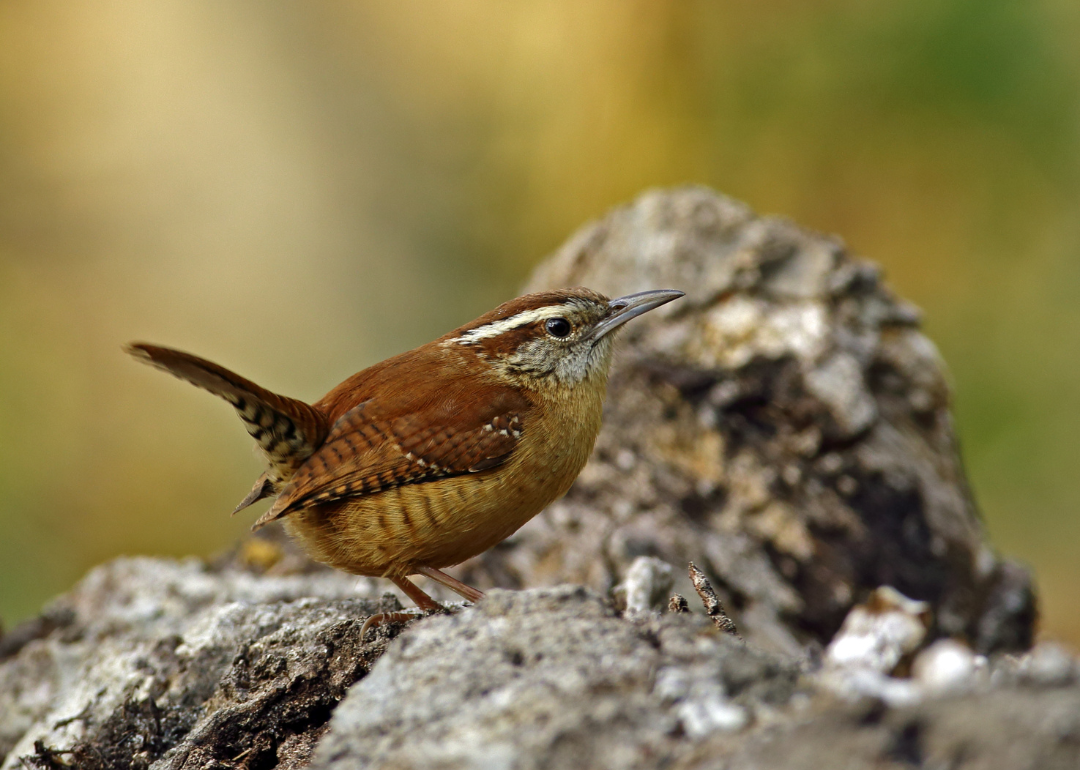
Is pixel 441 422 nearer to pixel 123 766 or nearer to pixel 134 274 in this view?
pixel 123 766

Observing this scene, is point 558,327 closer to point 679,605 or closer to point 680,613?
point 679,605

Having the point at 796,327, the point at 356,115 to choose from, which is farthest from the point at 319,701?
the point at 356,115

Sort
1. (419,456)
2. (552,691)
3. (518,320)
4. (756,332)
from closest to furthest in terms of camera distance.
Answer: (552,691) < (419,456) < (518,320) < (756,332)

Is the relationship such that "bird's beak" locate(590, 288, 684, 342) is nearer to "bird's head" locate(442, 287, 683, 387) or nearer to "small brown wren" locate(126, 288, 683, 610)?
"bird's head" locate(442, 287, 683, 387)

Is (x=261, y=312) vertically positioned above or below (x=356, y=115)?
below

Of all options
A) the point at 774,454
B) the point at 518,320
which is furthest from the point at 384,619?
the point at 774,454

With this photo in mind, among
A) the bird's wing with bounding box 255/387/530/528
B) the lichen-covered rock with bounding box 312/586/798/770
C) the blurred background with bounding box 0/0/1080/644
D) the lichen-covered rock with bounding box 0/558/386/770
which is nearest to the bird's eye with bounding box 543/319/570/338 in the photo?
the bird's wing with bounding box 255/387/530/528
